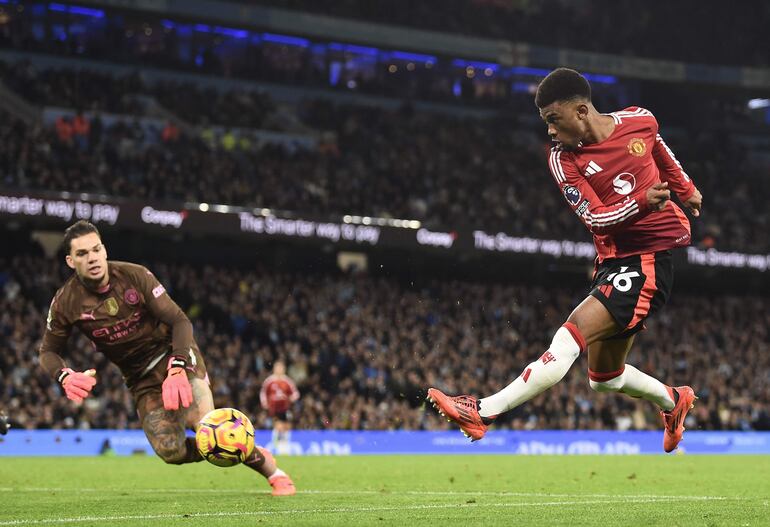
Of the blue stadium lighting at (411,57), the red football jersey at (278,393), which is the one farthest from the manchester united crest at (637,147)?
the blue stadium lighting at (411,57)

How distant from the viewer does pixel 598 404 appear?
32.5 m

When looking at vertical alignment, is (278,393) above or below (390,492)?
below

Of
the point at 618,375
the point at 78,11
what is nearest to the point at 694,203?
the point at 618,375

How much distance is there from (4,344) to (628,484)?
1783 centimetres

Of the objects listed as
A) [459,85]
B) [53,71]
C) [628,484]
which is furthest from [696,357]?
[628,484]

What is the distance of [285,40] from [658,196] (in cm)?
3599

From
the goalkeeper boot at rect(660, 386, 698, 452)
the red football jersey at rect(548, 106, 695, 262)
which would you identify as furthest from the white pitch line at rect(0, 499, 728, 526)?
the red football jersey at rect(548, 106, 695, 262)

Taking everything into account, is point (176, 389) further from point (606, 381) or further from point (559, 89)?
point (559, 89)

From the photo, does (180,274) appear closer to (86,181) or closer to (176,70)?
(86,181)

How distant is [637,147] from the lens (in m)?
7.94

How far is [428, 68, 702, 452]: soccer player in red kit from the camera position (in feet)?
25.0

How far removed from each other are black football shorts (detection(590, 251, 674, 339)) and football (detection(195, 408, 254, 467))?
304cm

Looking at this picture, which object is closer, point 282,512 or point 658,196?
point 658,196

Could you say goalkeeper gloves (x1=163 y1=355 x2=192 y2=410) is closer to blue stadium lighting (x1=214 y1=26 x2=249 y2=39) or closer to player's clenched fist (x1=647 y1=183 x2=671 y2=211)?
player's clenched fist (x1=647 y1=183 x2=671 y2=211)
